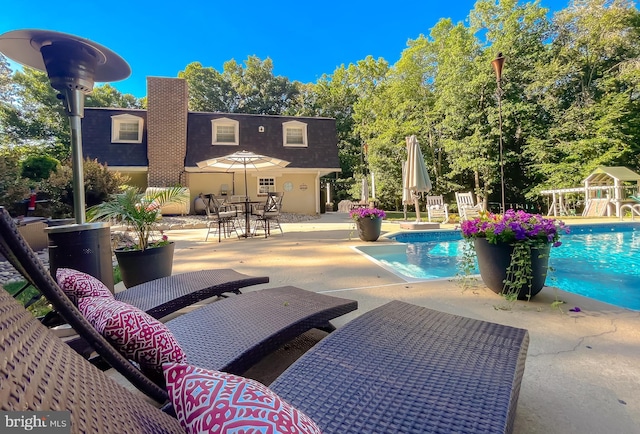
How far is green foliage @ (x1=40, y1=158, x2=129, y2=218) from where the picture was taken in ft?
23.9

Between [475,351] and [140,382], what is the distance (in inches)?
53.8

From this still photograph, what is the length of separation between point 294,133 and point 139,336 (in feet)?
50.9

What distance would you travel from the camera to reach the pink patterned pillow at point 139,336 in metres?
1.06

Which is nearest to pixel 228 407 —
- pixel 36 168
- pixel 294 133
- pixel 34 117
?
pixel 36 168

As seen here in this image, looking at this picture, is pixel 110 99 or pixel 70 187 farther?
pixel 110 99

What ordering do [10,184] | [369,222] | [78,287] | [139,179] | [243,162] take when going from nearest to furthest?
1. [78,287]
2. [10,184]
3. [369,222]
4. [243,162]
5. [139,179]

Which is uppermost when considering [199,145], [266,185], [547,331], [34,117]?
[34,117]

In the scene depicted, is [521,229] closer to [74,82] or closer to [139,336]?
[139,336]

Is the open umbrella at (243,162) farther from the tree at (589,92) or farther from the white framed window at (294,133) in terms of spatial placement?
the tree at (589,92)

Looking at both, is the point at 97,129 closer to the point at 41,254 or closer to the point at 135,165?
the point at 135,165

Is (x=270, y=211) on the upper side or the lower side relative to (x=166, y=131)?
lower

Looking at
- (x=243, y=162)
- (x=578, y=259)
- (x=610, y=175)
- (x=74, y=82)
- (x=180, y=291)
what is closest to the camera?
(x=180, y=291)

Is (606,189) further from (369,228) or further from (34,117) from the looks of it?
(34,117)

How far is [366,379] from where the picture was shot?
1.24 meters
